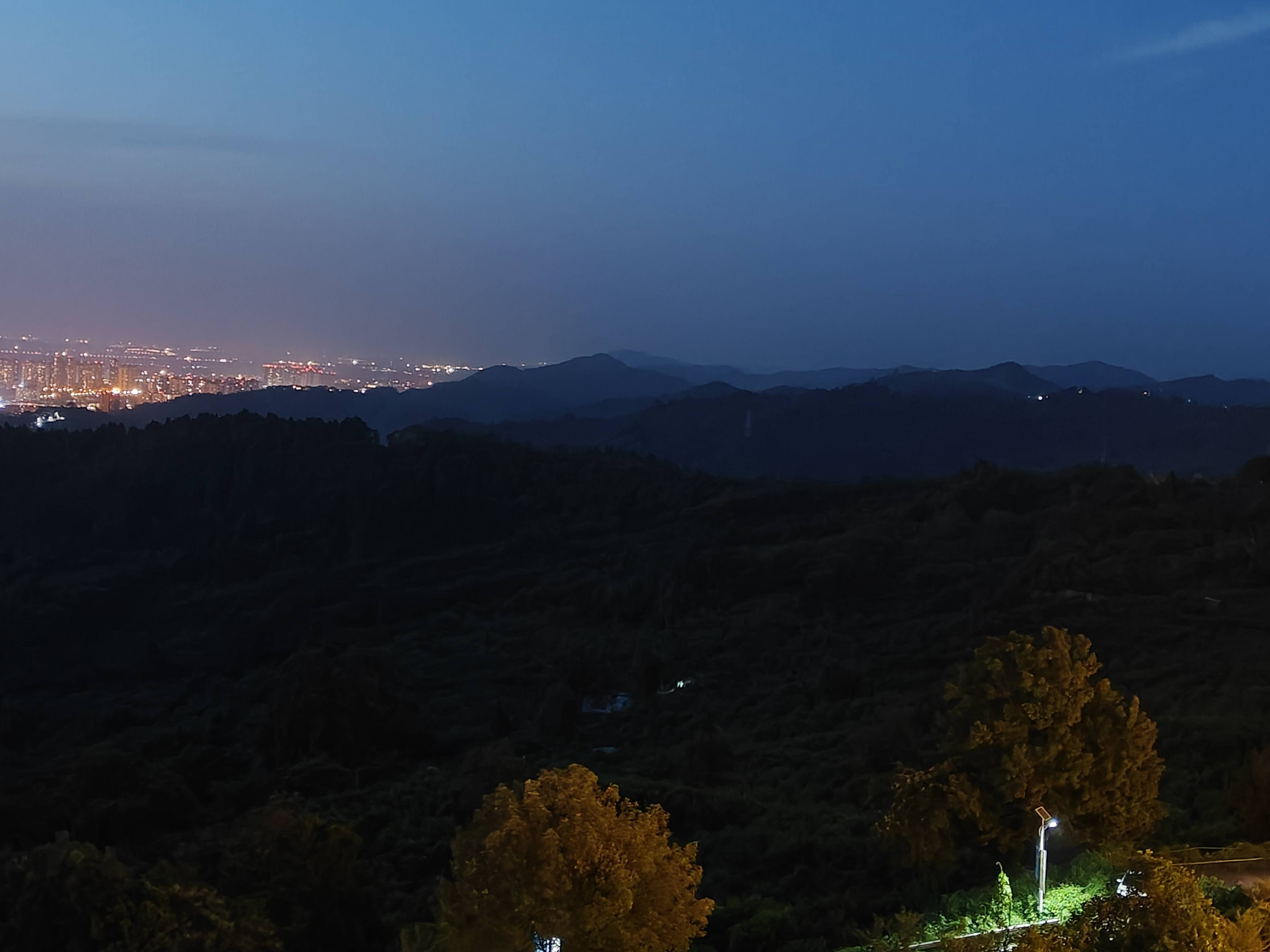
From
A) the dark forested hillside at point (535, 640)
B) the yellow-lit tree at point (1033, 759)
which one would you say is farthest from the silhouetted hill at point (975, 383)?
the yellow-lit tree at point (1033, 759)

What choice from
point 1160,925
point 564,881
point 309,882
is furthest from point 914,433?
point 564,881

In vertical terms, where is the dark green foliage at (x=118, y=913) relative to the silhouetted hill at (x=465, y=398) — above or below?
below

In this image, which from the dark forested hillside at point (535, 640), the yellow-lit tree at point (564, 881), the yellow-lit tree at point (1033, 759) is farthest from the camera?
the dark forested hillside at point (535, 640)

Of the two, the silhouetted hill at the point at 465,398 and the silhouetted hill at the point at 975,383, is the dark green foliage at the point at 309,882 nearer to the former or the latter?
the silhouetted hill at the point at 465,398

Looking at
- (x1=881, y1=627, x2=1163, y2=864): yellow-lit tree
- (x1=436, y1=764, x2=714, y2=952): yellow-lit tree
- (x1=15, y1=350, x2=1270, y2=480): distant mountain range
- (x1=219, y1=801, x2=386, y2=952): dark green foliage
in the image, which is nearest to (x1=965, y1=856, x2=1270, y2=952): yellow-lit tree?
(x1=436, y1=764, x2=714, y2=952): yellow-lit tree

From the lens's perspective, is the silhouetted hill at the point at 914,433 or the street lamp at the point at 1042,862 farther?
the silhouetted hill at the point at 914,433

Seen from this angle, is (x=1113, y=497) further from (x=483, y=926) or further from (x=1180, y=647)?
(x=483, y=926)

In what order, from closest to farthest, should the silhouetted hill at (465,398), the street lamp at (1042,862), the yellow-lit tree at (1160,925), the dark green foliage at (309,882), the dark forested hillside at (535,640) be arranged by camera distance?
the yellow-lit tree at (1160,925), the street lamp at (1042,862), the dark green foliage at (309,882), the dark forested hillside at (535,640), the silhouetted hill at (465,398)
